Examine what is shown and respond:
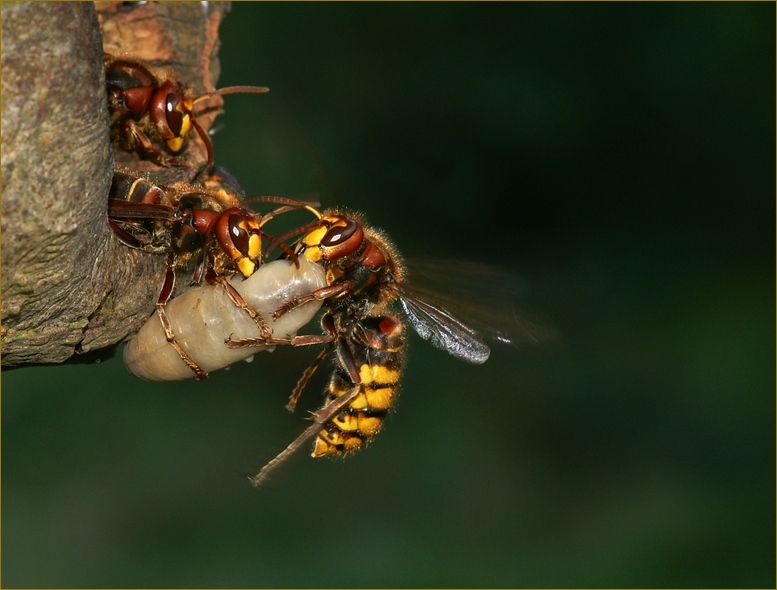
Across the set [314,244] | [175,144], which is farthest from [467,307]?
[175,144]

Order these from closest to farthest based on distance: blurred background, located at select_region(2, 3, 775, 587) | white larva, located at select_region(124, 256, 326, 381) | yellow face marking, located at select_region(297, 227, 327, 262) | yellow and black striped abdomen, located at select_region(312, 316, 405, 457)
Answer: white larva, located at select_region(124, 256, 326, 381)
yellow face marking, located at select_region(297, 227, 327, 262)
yellow and black striped abdomen, located at select_region(312, 316, 405, 457)
blurred background, located at select_region(2, 3, 775, 587)

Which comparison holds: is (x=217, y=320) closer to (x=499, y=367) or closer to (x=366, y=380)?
(x=366, y=380)

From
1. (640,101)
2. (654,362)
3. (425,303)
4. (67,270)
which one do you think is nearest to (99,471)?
(425,303)

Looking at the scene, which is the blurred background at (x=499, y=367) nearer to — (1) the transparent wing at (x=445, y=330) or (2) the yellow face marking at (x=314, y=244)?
(1) the transparent wing at (x=445, y=330)

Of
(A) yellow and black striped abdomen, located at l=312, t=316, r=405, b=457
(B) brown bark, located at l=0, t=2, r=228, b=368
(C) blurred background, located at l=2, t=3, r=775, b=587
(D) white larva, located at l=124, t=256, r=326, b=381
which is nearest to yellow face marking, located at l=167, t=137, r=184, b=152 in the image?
(B) brown bark, located at l=0, t=2, r=228, b=368

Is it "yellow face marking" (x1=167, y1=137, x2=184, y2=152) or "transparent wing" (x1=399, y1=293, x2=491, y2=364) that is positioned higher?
"yellow face marking" (x1=167, y1=137, x2=184, y2=152)

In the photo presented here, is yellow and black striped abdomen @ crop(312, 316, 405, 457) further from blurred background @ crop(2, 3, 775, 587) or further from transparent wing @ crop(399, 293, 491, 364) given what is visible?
blurred background @ crop(2, 3, 775, 587)

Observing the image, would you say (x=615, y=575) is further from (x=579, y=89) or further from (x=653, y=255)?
(x=579, y=89)

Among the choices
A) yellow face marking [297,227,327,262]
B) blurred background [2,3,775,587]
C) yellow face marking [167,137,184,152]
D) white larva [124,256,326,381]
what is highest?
yellow face marking [167,137,184,152]

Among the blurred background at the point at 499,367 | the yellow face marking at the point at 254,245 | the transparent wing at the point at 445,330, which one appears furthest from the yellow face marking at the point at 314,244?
the blurred background at the point at 499,367
